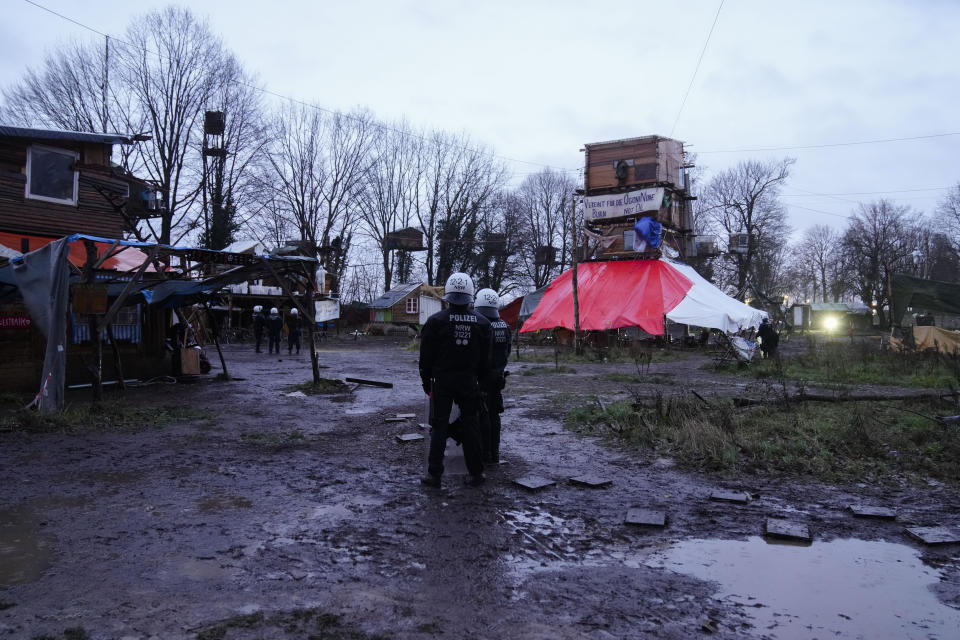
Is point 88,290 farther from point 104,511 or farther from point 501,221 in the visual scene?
point 501,221

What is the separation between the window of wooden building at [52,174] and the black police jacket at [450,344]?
15436mm

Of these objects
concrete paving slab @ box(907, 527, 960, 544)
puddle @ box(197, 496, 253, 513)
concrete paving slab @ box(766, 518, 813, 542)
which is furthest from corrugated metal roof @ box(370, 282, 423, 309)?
concrete paving slab @ box(907, 527, 960, 544)

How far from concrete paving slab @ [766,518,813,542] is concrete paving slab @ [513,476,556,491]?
1.96 m

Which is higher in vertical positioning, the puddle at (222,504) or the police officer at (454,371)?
the police officer at (454,371)

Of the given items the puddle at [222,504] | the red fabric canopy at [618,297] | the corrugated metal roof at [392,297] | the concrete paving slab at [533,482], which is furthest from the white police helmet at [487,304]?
the corrugated metal roof at [392,297]

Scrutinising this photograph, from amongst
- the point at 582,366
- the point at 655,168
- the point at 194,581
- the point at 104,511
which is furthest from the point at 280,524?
the point at 655,168

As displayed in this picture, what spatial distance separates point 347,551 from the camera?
409cm

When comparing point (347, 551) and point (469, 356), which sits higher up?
point (469, 356)

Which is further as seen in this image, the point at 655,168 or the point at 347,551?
the point at 655,168

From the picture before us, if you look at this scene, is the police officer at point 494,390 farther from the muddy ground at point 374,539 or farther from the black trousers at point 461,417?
the black trousers at point 461,417

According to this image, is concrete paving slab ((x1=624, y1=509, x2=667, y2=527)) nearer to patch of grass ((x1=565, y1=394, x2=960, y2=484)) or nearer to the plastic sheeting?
patch of grass ((x1=565, y1=394, x2=960, y2=484))

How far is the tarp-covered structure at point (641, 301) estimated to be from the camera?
21625 millimetres

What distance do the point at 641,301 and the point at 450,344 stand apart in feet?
63.5

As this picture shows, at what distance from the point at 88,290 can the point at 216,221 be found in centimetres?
2856
